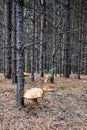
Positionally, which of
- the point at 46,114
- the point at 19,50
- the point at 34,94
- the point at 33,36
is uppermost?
the point at 33,36

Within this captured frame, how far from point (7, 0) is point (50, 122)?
22.6ft

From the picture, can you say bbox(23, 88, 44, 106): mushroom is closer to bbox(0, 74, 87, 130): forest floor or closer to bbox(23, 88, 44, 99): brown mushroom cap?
bbox(23, 88, 44, 99): brown mushroom cap

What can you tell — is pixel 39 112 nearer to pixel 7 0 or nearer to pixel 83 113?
pixel 83 113

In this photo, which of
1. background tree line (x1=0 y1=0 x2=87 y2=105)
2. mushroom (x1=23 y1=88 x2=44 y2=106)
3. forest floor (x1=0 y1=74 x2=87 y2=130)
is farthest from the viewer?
background tree line (x1=0 y1=0 x2=87 y2=105)

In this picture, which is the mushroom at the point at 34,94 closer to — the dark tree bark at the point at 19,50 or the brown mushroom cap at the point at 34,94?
the brown mushroom cap at the point at 34,94

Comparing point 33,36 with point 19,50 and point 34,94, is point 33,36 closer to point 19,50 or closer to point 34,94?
point 19,50

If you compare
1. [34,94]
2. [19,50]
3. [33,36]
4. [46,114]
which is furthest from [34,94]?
[33,36]

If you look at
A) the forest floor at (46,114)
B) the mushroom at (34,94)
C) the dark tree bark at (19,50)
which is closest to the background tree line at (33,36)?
the dark tree bark at (19,50)

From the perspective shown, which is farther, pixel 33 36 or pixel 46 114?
pixel 33 36

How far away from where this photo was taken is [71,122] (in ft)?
19.5

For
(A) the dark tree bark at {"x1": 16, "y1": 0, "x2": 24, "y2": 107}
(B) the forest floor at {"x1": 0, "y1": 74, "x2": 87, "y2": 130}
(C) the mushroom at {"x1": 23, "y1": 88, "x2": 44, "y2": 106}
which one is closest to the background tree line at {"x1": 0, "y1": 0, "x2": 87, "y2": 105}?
(A) the dark tree bark at {"x1": 16, "y1": 0, "x2": 24, "y2": 107}

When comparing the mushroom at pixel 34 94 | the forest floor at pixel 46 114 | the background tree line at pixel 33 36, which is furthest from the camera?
the background tree line at pixel 33 36

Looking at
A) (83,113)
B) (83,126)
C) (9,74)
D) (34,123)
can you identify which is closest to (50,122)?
(34,123)

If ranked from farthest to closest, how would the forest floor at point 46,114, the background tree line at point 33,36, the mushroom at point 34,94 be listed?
the background tree line at point 33,36 → the mushroom at point 34,94 → the forest floor at point 46,114
